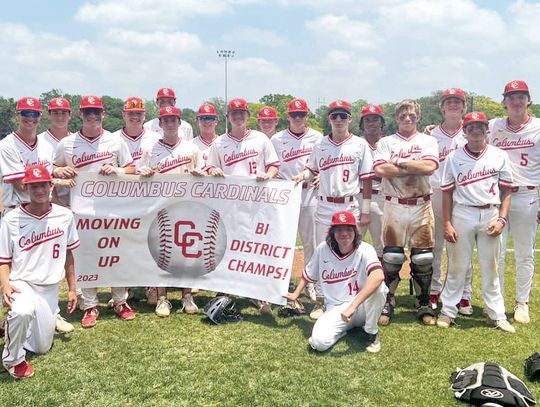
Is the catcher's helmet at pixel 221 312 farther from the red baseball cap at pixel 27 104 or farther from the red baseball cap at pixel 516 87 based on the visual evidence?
the red baseball cap at pixel 516 87

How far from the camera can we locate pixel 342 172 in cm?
552

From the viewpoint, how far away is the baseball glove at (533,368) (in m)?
3.97

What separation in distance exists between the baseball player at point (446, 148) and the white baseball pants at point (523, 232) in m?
0.55

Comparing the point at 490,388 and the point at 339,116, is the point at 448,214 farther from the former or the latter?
the point at 490,388

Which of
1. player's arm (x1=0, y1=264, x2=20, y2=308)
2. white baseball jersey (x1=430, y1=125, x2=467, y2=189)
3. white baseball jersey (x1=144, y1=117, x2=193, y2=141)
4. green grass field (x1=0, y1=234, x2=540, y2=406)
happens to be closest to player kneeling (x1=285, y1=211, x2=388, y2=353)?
green grass field (x1=0, y1=234, x2=540, y2=406)

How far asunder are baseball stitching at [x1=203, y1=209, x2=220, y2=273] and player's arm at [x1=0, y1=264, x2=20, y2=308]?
83.3 inches

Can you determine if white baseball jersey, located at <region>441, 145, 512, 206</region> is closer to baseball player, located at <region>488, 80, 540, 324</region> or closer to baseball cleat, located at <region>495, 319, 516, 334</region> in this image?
baseball player, located at <region>488, 80, 540, 324</region>

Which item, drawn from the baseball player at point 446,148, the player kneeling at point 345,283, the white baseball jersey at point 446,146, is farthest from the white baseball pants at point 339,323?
the white baseball jersey at point 446,146

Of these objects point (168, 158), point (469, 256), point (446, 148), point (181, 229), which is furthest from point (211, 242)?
point (446, 148)

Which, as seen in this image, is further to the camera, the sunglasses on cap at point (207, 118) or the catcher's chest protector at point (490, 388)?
the sunglasses on cap at point (207, 118)

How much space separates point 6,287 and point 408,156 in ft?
13.9

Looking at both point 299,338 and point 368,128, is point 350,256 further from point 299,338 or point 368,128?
point 368,128

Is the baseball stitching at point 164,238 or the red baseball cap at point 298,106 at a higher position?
the red baseball cap at point 298,106

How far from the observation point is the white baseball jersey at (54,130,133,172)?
5.49 metres
